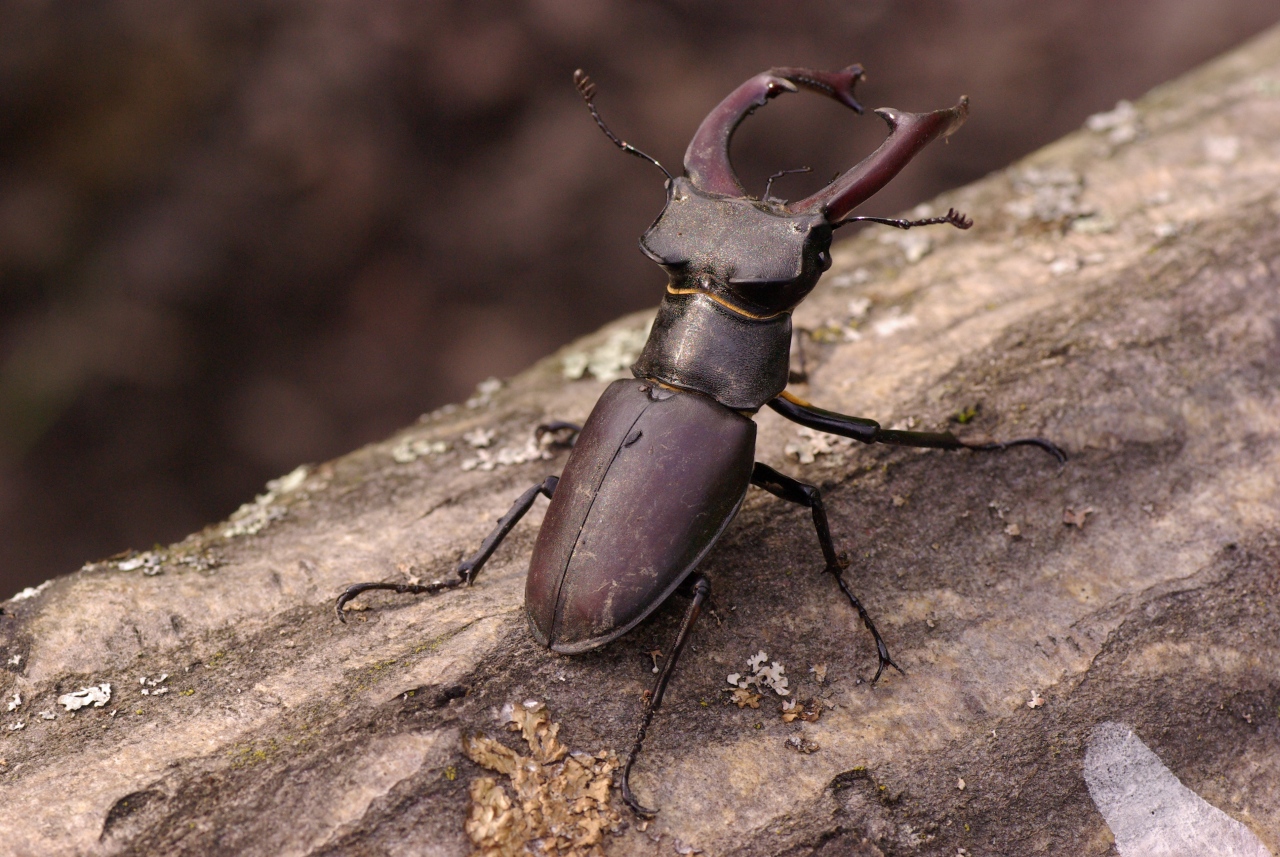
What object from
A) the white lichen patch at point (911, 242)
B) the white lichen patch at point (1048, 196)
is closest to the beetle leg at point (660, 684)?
the white lichen patch at point (911, 242)

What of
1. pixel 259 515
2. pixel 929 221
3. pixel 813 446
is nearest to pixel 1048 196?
pixel 929 221

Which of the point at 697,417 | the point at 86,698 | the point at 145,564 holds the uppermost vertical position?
the point at 145,564

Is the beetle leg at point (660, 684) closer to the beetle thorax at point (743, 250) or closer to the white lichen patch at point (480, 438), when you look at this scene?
the beetle thorax at point (743, 250)

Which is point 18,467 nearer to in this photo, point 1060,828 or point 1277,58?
point 1060,828

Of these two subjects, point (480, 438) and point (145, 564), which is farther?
point (480, 438)

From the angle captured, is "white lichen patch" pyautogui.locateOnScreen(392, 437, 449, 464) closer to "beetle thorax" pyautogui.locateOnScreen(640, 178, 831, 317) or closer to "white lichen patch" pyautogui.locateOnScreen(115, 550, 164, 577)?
"white lichen patch" pyautogui.locateOnScreen(115, 550, 164, 577)

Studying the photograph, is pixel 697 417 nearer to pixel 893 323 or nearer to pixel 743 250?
pixel 743 250
